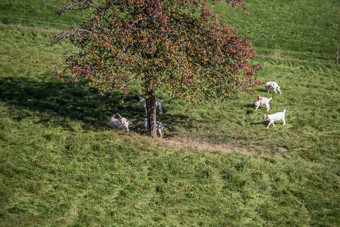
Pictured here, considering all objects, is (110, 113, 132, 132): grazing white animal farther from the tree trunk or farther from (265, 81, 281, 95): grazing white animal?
(265, 81, 281, 95): grazing white animal

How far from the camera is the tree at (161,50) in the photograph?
49.3 ft

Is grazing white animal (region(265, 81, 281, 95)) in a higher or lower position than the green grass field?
higher

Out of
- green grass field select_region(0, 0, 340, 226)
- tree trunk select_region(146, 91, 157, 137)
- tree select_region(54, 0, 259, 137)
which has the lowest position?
green grass field select_region(0, 0, 340, 226)

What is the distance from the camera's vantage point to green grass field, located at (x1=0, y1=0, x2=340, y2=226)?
41.4 ft

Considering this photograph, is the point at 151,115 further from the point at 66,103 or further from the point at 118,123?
the point at 66,103

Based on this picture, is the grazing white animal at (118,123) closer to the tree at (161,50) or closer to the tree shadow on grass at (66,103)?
the tree shadow on grass at (66,103)

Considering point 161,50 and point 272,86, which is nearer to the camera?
point 161,50

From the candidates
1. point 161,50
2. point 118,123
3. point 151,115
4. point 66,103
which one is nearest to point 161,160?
point 151,115

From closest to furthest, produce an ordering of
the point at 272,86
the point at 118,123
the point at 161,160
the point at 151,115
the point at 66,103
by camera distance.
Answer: the point at 161,160 → the point at 151,115 → the point at 118,123 → the point at 66,103 → the point at 272,86

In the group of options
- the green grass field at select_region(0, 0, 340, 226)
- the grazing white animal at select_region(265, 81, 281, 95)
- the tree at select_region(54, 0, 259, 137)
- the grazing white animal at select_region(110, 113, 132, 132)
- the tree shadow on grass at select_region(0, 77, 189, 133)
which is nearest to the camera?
the green grass field at select_region(0, 0, 340, 226)

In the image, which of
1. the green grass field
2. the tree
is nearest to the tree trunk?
the green grass field

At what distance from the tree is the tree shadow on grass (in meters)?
4.24

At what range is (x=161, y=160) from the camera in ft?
51.9

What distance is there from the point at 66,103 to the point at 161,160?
30.0 ft
